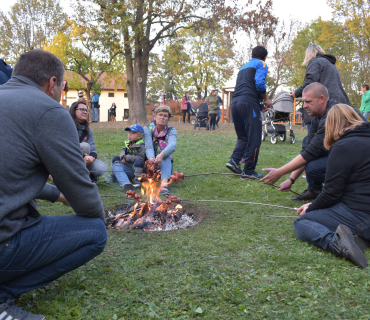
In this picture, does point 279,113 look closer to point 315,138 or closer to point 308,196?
point 308,196

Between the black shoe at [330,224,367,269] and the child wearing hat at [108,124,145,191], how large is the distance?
3391 mm

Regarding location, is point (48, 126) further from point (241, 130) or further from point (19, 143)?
point (241, 130)

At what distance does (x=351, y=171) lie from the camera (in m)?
3.21

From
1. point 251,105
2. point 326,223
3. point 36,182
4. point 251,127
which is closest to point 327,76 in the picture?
point 251,105

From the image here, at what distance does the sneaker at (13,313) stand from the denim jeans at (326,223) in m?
2.33

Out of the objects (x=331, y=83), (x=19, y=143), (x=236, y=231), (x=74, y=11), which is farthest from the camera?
(x=74, y=11)

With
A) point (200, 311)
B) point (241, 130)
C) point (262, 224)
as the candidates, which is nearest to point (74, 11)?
point (241, 130)

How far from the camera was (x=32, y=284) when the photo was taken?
2.27 m

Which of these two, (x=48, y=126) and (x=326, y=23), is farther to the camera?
(x=326, y=23)

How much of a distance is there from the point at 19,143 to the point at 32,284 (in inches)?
35.6

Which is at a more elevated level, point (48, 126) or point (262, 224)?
point (48, 126)

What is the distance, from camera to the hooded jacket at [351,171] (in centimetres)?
317

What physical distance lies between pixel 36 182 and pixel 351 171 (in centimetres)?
257

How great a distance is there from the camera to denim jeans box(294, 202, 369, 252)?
126 inches
